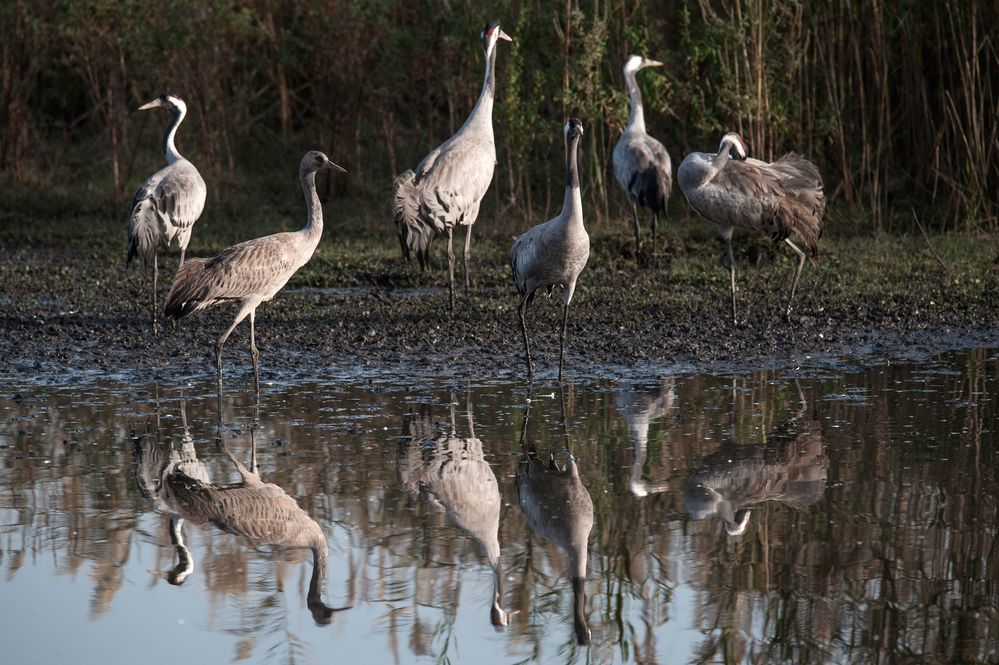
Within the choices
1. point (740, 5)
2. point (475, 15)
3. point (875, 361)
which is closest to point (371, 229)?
point (475, 15)

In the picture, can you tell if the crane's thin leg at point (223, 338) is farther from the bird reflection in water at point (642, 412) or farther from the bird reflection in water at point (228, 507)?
the bird reflection in water at point (642, 412)

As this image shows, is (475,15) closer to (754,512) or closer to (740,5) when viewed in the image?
(740,5)

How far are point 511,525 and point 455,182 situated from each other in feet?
17.2

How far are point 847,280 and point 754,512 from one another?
17.6ft

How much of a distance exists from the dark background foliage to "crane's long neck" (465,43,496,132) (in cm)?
120

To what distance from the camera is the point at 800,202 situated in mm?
9289

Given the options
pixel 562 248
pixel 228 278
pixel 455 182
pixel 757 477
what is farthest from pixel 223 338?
pixel 757 477

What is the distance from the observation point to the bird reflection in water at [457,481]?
15.4 feet

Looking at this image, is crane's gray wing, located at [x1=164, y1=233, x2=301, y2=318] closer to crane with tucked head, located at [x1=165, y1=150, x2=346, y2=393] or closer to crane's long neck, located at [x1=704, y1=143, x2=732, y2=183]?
crane with tucked head, located at [x1=165, y1=150, x2=346, y2=393]

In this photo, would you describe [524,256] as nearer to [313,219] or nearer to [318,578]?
Answer: [313,219]

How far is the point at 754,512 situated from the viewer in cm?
502

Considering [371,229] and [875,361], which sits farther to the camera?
[371,229]

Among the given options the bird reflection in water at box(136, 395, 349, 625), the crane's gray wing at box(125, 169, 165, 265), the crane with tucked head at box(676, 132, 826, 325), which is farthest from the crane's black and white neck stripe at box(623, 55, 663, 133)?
the bird reflection in water at box(136, 395, 349, 625)

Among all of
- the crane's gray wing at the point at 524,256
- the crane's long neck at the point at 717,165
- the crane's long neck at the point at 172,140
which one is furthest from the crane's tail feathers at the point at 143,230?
the crane's long neck at the point at 717,165
